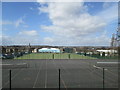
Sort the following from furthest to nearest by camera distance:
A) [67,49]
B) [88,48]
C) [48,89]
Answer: [88,48]
[67,49]
[48,89]

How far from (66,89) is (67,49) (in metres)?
97.5

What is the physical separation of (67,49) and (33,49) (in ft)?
84.9

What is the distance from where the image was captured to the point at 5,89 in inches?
431

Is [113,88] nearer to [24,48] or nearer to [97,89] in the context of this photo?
[97,89]

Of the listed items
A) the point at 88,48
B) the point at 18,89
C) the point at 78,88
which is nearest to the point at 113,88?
the point at 78,88

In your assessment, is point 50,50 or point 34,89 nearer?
point 34,89

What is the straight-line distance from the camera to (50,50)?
4392 inches

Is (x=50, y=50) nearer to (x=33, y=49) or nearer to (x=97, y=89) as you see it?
(x=33, y=49)

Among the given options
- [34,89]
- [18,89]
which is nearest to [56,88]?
[34,89]

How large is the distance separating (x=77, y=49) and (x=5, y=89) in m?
109

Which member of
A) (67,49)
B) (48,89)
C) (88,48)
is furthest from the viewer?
(88,48)

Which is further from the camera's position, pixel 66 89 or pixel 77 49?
pixel 77 49

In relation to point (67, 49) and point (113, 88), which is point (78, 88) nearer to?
point (113, 88)

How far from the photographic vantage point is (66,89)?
1076 centimetres
